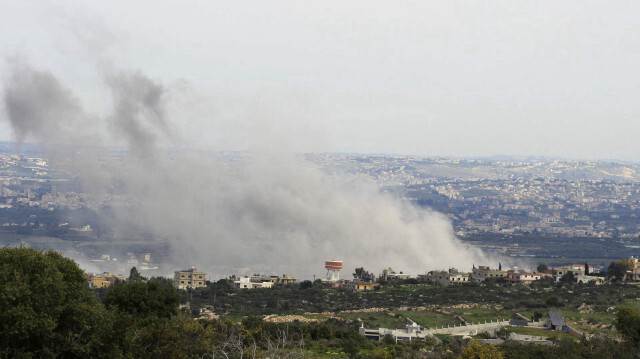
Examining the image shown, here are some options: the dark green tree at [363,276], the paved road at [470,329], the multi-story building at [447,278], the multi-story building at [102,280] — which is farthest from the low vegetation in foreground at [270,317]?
the dark green tree at [363,276]

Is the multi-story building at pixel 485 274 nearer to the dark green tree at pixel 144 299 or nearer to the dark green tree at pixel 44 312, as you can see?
the dark green tree at pixel 144 299

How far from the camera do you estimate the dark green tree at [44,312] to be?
1956 centimetres

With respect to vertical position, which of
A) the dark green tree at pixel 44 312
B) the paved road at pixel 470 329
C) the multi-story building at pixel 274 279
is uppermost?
the dark green tree at pixel 44 312

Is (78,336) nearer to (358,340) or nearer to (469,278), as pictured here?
(358,340)

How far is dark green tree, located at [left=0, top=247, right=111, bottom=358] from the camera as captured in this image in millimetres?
19562

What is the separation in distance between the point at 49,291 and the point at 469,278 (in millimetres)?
56317

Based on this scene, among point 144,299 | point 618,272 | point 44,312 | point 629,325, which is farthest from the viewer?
point 618,272

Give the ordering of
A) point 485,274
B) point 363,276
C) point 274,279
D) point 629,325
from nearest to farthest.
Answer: point 629,325 < point 485,274 < point 274,279 < point 363,276

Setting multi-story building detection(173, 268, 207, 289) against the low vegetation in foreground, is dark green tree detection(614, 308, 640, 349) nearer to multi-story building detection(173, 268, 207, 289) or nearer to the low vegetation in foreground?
the low vegetation in foreground

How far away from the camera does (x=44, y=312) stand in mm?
20156

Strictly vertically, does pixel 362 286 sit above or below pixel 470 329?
below

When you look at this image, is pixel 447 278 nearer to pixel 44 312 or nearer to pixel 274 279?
pixel 274 279

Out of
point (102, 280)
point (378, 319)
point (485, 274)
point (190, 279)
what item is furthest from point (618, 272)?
point (102, 280)

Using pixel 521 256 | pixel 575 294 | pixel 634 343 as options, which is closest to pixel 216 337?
pixel 634 343
